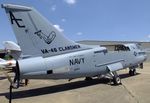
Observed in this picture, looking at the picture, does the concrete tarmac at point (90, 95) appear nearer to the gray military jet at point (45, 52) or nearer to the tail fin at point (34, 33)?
the gray military jet at point (45, 52)

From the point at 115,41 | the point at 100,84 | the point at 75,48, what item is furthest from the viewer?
the point at 115,41

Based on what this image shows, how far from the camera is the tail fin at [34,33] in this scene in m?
15.7

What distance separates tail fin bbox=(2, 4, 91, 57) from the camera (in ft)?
51.5

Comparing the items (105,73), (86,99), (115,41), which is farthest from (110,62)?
(115,41)

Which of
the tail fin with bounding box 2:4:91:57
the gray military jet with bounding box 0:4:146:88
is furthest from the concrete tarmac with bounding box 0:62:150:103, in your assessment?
the tail fin with bounding box 2:4:91:57

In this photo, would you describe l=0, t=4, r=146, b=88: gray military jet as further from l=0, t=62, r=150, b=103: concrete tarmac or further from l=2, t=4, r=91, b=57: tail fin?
l=0, t=62, r=150, b=103: concrete tarmac

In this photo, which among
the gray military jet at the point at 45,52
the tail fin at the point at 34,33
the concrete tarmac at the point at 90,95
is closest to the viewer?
the concrete tarmac at the point at 90,95

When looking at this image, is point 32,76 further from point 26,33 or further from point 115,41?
point 115,41

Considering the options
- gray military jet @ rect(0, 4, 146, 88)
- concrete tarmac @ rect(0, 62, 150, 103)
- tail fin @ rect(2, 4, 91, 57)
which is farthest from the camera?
tail fin @ rect(2, 4, 91, 57)

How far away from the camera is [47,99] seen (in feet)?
49.8

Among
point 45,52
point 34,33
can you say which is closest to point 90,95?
point 45,52

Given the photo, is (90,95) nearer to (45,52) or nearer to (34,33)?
(45,52)

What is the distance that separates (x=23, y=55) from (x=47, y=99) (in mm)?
2850

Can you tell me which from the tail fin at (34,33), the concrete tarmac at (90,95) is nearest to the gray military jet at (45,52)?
the tail fin at (34,33)
